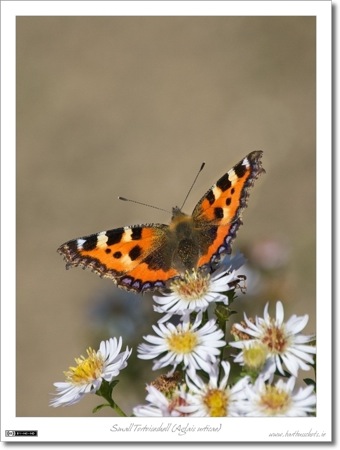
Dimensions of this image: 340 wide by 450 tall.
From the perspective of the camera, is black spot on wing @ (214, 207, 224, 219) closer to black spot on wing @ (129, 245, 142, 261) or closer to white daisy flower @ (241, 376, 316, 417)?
black spot on wing @ (129, 245, 142, 261)

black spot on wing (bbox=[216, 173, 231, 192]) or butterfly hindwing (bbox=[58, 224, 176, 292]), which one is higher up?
black spot on wing (bbox=[216, 173, 231, 192])

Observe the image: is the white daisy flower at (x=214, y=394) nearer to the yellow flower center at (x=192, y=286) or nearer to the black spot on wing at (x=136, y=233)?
the yellow flower center at (x=192, y=286)

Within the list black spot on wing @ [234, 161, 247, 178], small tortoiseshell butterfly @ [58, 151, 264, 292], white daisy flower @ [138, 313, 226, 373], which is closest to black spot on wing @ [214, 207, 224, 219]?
small tortoiseshell butterfly @ [58, 151, 264, 292]

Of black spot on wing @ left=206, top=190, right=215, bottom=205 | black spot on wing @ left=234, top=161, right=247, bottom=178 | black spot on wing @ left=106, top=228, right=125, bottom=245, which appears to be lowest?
black spot on wing @ left=106, top=228, right=125, bottom=245

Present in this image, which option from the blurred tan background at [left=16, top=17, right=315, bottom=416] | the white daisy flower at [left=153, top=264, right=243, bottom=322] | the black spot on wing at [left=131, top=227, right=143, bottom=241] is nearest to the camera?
the white daisy flower at [left=153, top=264, right=243, bottom=322]

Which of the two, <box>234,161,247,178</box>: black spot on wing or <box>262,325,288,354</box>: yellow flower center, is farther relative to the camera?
<box>234,161,247,178</box>: black spot on wing

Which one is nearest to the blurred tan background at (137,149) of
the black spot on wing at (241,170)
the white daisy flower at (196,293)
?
the white daisy flower at (196,293)

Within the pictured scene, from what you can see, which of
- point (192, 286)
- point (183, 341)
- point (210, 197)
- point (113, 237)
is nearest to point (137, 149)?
point (210, 197)
